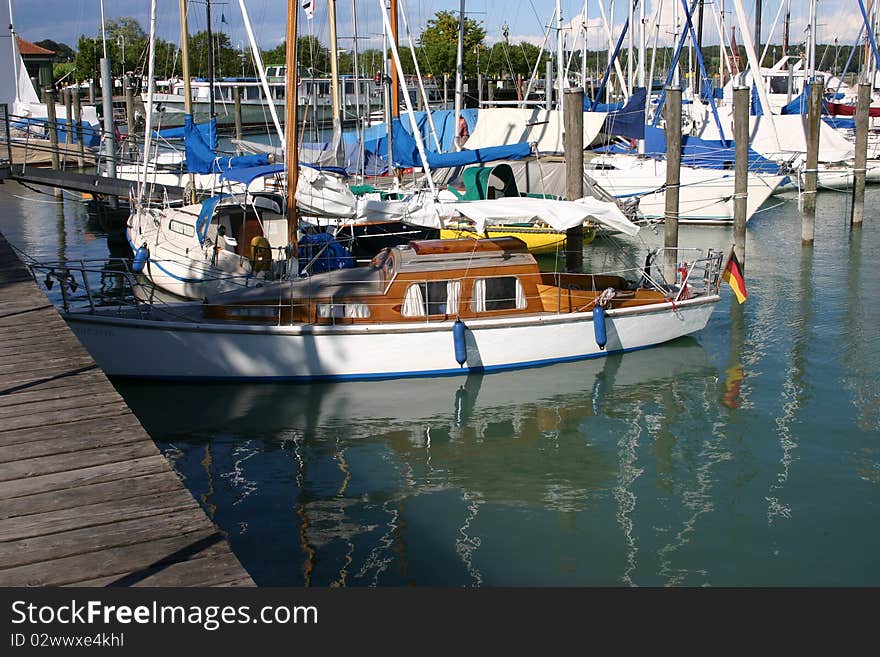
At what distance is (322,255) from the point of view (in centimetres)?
2083

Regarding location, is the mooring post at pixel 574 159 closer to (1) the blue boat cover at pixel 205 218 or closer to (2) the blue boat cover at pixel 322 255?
(2) the blue boat cover at pixel 322 255

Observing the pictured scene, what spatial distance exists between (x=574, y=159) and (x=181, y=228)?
365 inches

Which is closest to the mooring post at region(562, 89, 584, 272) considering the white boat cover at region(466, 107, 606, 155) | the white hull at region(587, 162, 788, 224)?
the white hull at region(587, 162, 788, 224)

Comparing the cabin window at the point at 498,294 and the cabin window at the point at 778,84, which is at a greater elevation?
the cabin window at the point at 778,84

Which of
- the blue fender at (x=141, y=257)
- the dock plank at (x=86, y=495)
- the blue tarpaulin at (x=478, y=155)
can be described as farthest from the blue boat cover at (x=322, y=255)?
the dock plank at (x=86, y=495)

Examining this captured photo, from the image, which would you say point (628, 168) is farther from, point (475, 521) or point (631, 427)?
point (475, 521)

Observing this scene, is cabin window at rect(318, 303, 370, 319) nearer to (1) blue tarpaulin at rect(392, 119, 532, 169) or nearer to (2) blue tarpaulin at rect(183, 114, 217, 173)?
(1) blue tarpaulin at rect(392, 119, 532, 169)

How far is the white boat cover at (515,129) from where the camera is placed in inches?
1471

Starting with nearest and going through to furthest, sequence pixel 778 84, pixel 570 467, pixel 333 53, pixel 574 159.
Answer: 1. pixel 570 467
2. pixel 574 159
3. pixel 333 53
4. pixel 778 84

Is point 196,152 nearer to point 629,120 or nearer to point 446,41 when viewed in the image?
point 629,120

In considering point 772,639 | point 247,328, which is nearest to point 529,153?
point 247,328

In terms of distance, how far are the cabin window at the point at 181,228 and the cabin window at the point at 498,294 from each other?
350 inches

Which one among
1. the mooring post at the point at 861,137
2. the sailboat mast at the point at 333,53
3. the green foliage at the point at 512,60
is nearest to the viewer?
the sailboat mast at the point at 333,53

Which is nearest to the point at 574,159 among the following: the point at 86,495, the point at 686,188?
the point at 686,188
